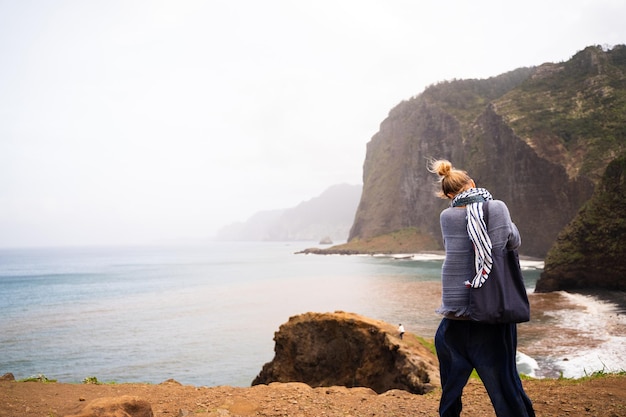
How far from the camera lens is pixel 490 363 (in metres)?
3.43

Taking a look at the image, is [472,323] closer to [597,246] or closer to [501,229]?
[501,229]

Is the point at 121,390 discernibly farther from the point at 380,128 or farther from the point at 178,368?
the point at 380,128

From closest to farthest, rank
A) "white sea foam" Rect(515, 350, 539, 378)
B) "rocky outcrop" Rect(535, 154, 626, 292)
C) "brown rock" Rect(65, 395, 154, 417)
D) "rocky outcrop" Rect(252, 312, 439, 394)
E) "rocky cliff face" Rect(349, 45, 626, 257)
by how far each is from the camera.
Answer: "brown rock" Rect(65, 395, 154, 417)
"rocky outcrop" Rect(252, 312, 439, 394)
"white sea foam" Rect(515, 350, 539, 378)
"rocky outcrop" Rect(535, 154, 626, 292)
"rocky cliff face" Rect(349, 45, 626, 257)

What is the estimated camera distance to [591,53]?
78938 mm

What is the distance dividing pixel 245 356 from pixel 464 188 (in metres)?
17.8

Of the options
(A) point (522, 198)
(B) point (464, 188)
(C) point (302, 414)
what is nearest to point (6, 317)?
(C) point (302, 414)

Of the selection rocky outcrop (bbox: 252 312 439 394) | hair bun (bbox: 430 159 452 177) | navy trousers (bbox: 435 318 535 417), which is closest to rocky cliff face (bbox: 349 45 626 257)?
rocky outcrop (bbox: 252 312 439 394)

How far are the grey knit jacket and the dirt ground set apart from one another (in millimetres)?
2953

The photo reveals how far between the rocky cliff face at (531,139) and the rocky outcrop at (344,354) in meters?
61.4

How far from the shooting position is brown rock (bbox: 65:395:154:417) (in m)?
4.77

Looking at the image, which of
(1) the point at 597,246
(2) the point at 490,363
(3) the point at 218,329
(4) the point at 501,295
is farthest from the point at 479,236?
(1) the point at 597,246

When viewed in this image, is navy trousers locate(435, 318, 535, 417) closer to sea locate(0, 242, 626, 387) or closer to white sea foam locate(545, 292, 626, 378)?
sea locate(0, 242, 626, 387)

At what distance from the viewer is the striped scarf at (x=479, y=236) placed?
3.33m

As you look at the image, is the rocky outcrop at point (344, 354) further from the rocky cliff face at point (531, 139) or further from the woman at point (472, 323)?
the rocky cliff face at point (531, 139)
